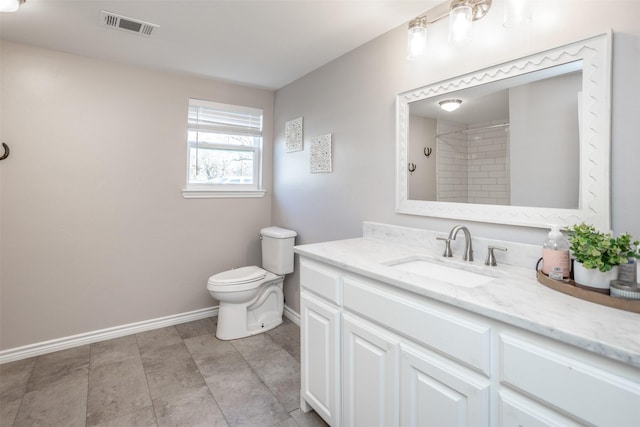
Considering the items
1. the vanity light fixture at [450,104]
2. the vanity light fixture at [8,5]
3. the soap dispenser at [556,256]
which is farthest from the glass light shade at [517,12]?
the vanity light fixture at [8,5]

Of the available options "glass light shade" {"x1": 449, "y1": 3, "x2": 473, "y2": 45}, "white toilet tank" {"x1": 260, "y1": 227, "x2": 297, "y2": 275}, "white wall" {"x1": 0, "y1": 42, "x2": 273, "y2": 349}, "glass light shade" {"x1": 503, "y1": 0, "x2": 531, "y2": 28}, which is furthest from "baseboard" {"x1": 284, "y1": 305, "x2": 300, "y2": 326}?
"glass light shade" {"x1": 503, "y1": 0, "x2": 531, "y2": 28}

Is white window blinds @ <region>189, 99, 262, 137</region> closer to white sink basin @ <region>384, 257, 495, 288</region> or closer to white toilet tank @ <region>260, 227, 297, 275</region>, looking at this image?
white toilet tank @ <region>260, 227, 297, 275</region>

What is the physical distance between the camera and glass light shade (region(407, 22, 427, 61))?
163 centimetres

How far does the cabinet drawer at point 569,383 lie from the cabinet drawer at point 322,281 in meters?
0.73

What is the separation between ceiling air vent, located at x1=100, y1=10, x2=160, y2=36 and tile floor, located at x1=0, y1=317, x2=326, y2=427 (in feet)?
7.21

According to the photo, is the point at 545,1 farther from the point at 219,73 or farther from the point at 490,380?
the point at 219,73

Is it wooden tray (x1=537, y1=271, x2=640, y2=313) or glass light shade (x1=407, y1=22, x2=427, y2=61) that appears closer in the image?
wooden tray (x1=537, y1=271, x2=640, y2=313)

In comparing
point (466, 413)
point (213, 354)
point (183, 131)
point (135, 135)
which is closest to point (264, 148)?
point (183, 131)

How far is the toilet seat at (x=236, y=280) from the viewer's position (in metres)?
2.55

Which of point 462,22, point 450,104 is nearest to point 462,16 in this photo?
point 462,22

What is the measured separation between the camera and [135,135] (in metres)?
2.67

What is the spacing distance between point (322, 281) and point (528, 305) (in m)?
0.88

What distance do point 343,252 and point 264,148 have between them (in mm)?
1963

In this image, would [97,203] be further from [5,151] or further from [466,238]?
[466,238]
